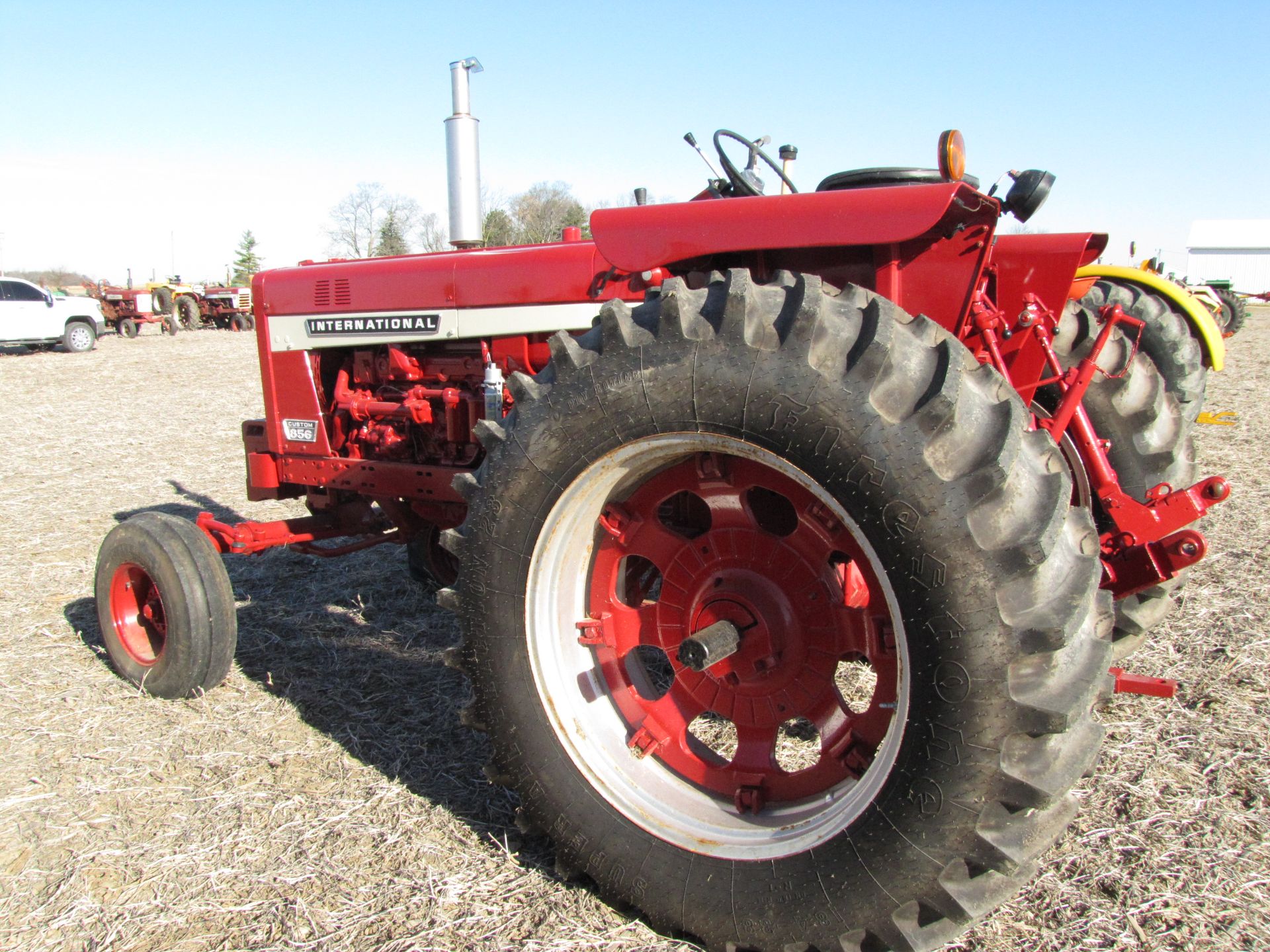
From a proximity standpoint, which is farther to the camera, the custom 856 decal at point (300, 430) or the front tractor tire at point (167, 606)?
the custom 856 decal at point (300, 430)

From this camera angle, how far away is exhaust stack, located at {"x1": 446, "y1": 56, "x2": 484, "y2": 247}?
3322 millimetres

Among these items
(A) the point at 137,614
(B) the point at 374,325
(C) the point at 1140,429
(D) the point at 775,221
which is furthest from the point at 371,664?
(C) the point at 1140,429

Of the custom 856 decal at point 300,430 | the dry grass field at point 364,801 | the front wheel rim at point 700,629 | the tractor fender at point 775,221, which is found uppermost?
the tractor fender at point 775,221

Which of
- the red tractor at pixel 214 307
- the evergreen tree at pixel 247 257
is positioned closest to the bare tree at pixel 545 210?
the red tractor at pixel 214 307

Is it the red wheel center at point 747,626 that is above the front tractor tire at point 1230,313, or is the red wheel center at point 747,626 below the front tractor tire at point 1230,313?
below

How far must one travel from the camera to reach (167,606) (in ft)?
10.3

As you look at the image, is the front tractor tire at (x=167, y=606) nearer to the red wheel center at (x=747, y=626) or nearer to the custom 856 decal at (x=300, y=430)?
the custom 856 decal at (x=300, y=430)

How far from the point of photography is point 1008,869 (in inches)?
62.6

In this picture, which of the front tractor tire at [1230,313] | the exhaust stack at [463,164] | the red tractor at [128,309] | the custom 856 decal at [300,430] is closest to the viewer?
the exhaust stack at [463,164]

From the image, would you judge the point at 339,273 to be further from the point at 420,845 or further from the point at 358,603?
the point at 420,845

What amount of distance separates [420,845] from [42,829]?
41.4 inches

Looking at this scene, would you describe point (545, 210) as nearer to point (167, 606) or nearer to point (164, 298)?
point (164, 298)

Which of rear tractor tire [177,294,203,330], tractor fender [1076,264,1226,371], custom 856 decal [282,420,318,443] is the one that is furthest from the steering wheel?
rear tractor tire [177,294,203,330]

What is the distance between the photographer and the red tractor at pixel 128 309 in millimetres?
25344
